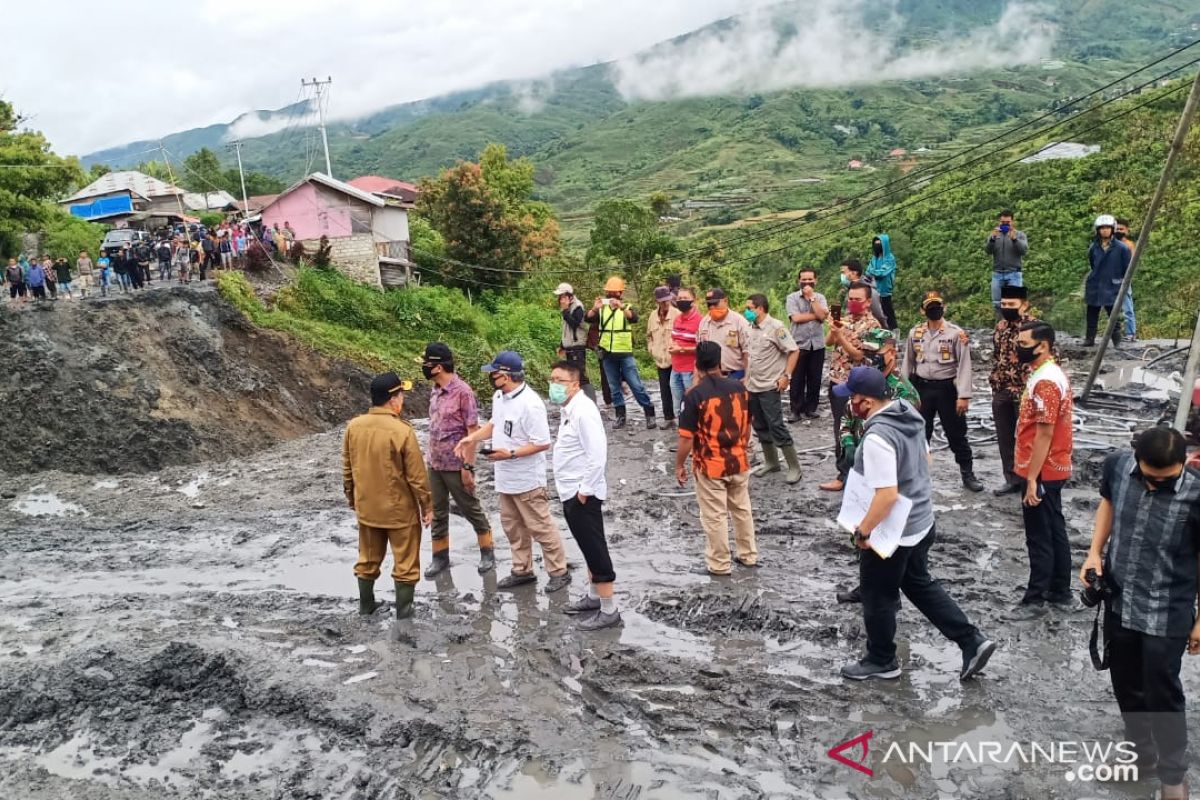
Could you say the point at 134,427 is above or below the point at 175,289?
below

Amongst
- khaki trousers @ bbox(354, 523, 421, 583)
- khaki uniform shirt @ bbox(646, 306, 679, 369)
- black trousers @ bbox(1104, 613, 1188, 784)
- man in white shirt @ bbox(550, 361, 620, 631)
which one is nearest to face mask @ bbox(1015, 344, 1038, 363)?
black trousers @ bbox(1104, 613, 1188, 784)

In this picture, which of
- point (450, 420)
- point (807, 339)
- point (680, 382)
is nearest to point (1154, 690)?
point (450, 420)

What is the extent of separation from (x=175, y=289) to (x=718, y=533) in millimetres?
13520

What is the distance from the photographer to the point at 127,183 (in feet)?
176

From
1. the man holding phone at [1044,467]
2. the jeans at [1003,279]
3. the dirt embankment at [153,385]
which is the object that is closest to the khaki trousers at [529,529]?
the man holding phone at [1044,467]

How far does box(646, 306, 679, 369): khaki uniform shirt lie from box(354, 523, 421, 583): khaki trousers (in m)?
5.05

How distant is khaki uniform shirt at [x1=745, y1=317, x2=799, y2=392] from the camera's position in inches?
326

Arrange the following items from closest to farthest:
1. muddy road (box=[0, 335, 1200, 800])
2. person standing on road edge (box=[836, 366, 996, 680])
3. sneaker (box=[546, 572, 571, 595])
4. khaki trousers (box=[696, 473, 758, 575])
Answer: muddy road (box=[0, 335, 1200, 800]) < person standing on road edge (box=[836, 366, 996, 680]) < khaki trousers (box=[696, 473, 758, 575]) < sneaker (box=[546, 572, 571, 595])

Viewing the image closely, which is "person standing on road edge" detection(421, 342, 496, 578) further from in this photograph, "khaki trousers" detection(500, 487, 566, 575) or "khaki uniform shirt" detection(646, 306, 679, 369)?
"khaki uniform shirt" detection(646, 306, 679, 369)

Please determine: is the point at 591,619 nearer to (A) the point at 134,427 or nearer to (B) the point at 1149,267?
(A) the point at 134,427

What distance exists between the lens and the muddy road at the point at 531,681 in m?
4.29

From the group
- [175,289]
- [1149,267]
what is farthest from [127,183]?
[1149,267]

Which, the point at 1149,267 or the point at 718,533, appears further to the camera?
the point at 1149,267

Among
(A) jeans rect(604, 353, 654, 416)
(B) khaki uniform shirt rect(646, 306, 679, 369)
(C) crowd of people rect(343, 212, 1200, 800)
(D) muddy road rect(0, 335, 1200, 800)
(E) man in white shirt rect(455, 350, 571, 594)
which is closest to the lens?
(C) crowd of people rect(343, 212, 1200, 800)
